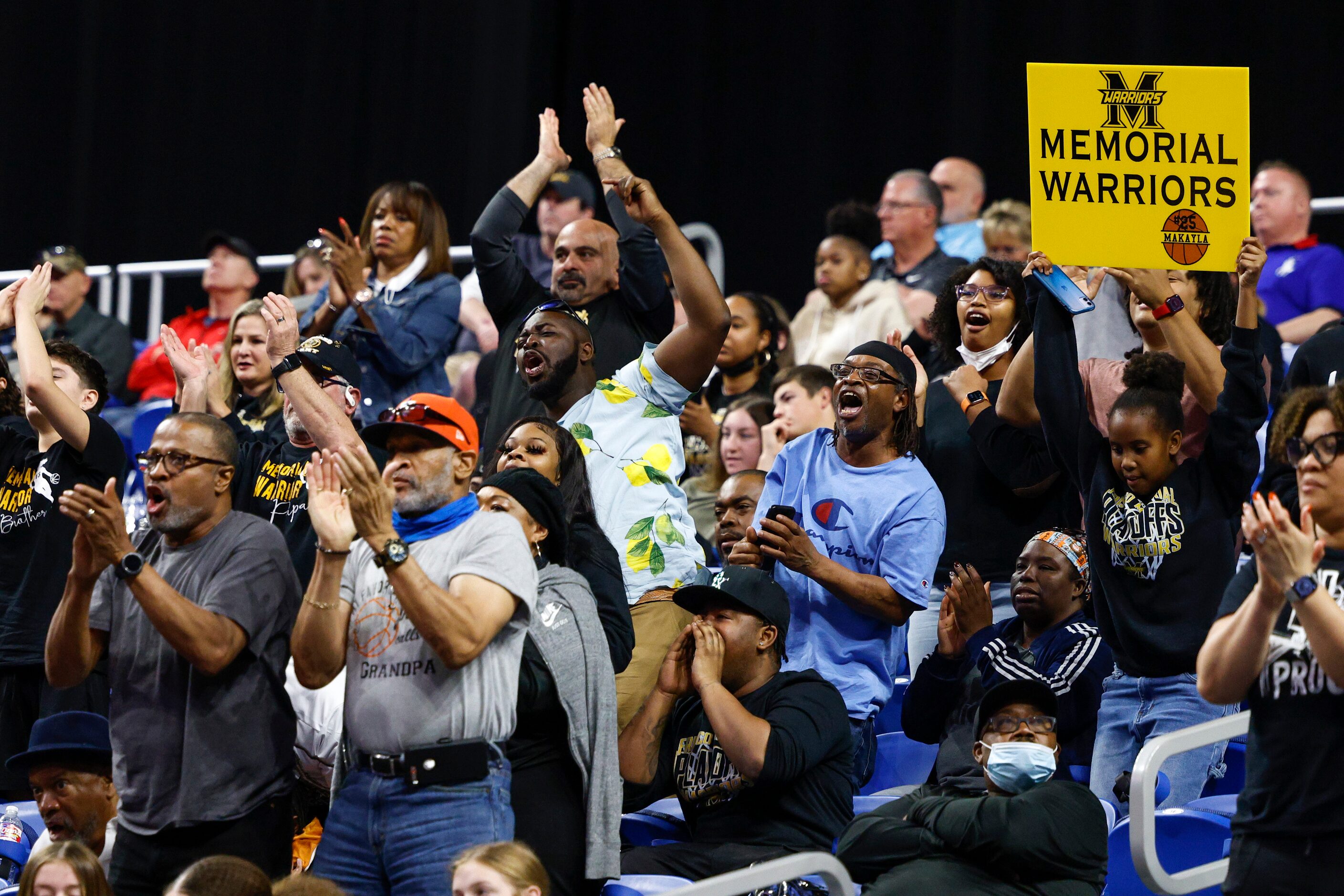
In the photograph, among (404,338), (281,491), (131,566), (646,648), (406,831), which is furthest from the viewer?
(404,338)

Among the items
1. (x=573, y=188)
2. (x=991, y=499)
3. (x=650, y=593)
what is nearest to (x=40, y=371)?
(x=650, y=593)

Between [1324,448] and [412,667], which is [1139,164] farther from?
[412,667]

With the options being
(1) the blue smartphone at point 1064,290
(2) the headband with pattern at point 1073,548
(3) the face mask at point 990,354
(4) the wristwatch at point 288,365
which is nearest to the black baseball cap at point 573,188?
(3) the face mask at point 990,354

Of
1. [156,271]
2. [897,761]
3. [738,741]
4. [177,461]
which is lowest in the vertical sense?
[897,761]

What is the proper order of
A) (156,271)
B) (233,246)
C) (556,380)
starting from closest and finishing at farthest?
(556,380), (233,246), (156,271)

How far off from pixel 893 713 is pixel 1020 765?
1.37 meters

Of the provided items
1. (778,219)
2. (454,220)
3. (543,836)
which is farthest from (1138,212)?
(454,220)

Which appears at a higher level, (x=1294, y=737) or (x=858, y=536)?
(x=858, y=536)

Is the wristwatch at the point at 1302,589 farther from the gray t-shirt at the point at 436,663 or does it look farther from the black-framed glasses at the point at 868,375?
the black-framed glasses at the point at 868,375

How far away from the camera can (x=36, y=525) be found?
5496mm

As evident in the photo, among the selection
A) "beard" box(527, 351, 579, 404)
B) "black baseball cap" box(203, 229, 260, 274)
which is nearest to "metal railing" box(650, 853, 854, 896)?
"beard" box(527, 351, 579, 404)

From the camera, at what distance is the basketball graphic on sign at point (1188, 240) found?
4.55 metres

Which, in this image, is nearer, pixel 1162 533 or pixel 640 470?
pixel 1162 533

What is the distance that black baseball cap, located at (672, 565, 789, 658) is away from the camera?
4.48 metres
